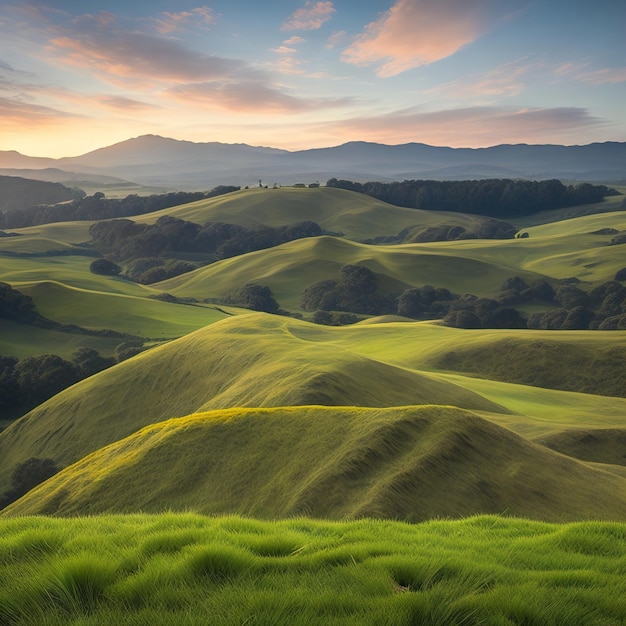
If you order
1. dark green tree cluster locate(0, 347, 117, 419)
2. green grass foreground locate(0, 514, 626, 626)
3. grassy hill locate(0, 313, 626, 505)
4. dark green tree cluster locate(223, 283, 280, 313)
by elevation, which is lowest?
dark green tree cluster locate(223, 283, 280, 313)

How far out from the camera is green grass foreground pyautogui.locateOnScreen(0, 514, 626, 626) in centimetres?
570

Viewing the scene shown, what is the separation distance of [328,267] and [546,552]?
158428mm

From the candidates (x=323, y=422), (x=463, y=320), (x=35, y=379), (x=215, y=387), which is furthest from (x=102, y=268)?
(x=323, y=422)

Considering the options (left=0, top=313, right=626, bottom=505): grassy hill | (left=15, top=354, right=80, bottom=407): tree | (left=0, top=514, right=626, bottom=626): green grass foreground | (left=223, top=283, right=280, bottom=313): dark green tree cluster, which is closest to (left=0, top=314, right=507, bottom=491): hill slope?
(left=0, top=313, right=626, bottom=505): grassy hill

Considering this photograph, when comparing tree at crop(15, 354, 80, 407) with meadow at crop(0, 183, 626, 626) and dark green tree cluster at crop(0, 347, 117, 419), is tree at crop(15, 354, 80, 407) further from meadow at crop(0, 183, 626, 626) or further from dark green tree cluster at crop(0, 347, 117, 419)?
meadow at crop(0, 183, 626, 626)

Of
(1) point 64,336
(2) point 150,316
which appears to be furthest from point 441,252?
(1) point 64,336

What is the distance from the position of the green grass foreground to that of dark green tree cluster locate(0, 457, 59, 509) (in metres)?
38.3

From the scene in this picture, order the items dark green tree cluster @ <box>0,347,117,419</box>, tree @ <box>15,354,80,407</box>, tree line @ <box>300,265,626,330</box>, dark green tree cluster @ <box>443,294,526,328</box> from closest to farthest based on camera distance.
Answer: dark green tree cluster @ <box>0,347,117,419</box>, tree @ <box>15,354,80,407</box>, dark green tree cluster @ <box>443,294,526,328</box>, tree line @ <box>300,265,626,330</box>

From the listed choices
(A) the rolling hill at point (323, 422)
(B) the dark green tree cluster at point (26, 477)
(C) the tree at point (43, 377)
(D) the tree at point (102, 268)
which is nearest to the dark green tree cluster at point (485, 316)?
(A) the rolling hill at point (323, 422)

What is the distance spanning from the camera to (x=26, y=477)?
1706 inches

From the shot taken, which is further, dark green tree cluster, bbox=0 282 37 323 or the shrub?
the shrub

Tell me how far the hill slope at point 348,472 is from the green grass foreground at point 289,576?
328 inches

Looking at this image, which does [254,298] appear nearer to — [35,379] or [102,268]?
[102,268]

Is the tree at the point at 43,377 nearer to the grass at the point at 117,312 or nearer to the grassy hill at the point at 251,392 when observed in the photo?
the grassy hill at the point at 251,392
